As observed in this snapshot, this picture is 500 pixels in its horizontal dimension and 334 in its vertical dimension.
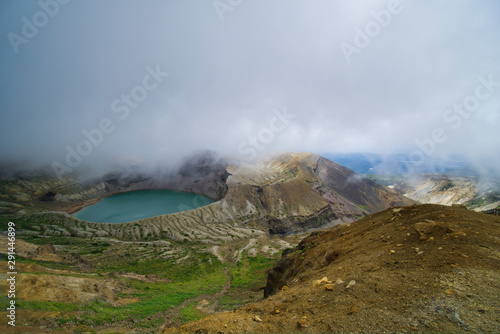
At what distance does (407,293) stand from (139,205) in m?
136

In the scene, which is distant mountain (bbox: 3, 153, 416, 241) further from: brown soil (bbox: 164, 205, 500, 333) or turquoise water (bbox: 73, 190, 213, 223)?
brown soil (bbox: 164, 205, 500, 333)

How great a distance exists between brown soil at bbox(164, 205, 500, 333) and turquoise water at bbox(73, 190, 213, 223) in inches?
4116

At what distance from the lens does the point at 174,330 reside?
8938mm

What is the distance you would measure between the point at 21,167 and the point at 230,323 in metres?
191

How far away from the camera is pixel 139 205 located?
4764 inches

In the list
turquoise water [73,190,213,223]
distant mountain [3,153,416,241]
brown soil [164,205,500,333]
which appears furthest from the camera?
turquoise water [73,190,213,223]

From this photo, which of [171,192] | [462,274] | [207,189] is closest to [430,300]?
[462,274]

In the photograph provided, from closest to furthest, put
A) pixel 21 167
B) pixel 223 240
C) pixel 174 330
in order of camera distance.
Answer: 1. pixel 174 330
2. pixel 223 240
3. pixel 21 167

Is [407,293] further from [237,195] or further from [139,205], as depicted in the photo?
[139,205]

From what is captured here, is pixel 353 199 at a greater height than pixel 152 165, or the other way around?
pixel 152 165

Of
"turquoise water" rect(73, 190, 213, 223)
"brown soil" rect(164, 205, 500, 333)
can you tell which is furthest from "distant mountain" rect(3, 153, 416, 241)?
"brown soil" rect(164, 205, 500, 333)

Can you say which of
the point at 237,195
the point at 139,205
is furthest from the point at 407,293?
the point at 139,205

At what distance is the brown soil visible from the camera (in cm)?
685

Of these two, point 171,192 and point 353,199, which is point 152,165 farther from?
point 353,199
